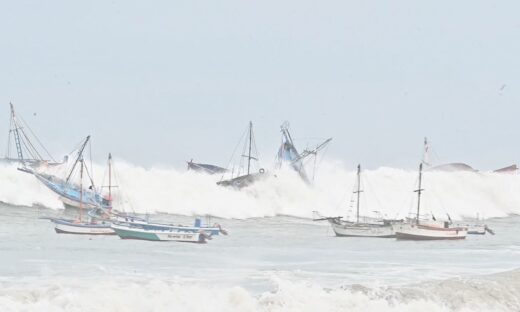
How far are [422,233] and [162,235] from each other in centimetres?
2048

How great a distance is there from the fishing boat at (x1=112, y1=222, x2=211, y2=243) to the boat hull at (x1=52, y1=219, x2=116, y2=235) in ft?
6.32

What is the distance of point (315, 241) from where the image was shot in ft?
189

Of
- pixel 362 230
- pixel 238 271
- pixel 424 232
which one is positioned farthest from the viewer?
pixel 362 230

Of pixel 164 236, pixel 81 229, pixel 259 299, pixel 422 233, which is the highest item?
pixel 422 233

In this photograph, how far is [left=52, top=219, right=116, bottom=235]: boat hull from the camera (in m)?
55.7

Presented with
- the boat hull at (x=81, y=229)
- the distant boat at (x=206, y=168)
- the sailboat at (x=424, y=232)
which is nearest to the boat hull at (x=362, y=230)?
the sailboat at (x=424, y=232)

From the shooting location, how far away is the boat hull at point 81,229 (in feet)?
183

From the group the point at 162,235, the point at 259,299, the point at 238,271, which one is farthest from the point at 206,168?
the point at 259,299

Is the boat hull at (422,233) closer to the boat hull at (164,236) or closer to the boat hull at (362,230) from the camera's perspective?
the boat hull at (362,230)

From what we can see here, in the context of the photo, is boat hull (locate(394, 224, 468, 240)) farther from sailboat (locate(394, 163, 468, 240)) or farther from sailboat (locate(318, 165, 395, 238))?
sailboat (locate(318, 165, 395, 238))

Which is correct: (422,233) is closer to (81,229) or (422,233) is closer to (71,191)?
(81,229)

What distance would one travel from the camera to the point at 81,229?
55781 mm

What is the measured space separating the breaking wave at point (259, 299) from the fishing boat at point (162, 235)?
31.0 meters

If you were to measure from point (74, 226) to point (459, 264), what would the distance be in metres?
26.5
